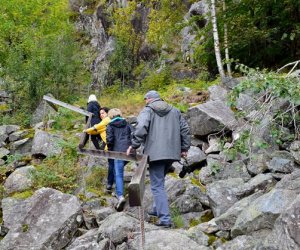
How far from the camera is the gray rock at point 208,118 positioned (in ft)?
36.4

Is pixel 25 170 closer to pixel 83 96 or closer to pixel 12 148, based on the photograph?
pixel 12 148

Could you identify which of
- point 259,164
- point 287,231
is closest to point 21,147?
point 259,164

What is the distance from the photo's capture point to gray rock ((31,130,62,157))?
12539mm

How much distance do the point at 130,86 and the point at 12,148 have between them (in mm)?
12768

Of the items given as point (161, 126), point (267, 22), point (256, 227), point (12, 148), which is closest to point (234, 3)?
point (267, 22)

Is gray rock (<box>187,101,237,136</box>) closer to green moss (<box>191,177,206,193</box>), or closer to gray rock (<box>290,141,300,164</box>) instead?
green moss (<box>191,177,206,193</box>)

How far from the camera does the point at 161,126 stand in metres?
6.63

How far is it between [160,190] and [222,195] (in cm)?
111

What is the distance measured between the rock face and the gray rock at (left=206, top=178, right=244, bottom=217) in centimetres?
222

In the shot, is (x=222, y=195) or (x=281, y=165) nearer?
(x=222, y=195)

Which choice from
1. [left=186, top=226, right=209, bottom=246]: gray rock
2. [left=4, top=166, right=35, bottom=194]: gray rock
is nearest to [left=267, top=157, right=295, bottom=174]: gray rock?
[left=186, top=226, right=209, bottom=246]: gray rock

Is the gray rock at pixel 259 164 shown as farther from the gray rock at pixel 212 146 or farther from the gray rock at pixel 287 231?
the gray rock at pixel 287 231

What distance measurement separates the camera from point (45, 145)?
42.5ft

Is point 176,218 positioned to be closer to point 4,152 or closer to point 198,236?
point 198,236
